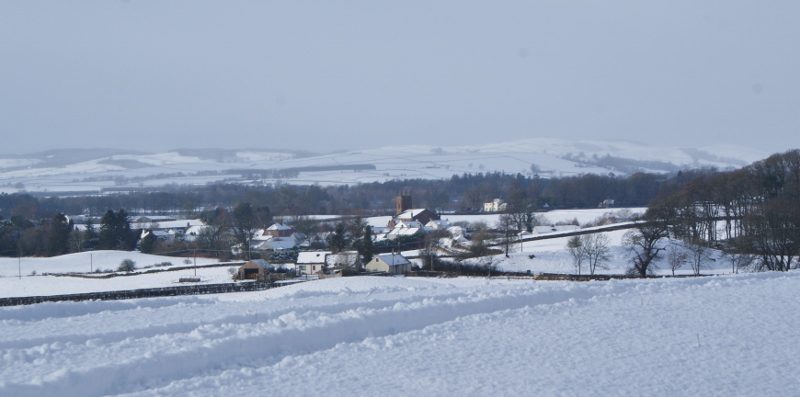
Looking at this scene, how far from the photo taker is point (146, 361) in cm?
1052

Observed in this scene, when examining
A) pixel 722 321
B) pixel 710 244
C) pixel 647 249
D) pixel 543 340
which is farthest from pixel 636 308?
pixel 710 244

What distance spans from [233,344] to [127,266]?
41.7 meters

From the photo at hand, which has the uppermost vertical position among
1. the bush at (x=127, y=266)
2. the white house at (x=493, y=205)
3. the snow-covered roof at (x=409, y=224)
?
the white house at (x=493, y=205)

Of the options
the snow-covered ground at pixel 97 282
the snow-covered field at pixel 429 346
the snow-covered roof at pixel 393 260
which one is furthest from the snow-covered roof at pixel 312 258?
the snow-covered field at pixel 429 346

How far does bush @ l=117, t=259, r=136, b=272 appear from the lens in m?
50.3

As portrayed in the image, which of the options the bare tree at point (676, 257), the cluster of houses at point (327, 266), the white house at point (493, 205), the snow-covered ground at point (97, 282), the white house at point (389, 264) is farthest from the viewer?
the white house at point (493, 205)

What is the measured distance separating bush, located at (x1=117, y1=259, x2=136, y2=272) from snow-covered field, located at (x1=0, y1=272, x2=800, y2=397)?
108ft

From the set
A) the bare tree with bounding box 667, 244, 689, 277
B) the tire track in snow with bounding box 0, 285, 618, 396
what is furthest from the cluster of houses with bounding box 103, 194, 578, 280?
the tire track in snow with bounding box 0, 285, 618, 396

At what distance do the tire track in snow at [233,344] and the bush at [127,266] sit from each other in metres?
37.0

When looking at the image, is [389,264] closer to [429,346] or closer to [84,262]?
[84,262]

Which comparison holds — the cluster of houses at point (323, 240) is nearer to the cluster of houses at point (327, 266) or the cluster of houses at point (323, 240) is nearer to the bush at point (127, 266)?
the cluster of houses at point (327, 266)

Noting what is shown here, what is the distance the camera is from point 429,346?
12195 millimetres

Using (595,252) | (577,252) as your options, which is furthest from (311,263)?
(595,252)

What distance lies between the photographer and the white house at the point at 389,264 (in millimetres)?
42219
